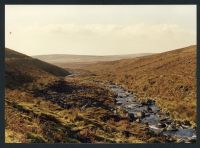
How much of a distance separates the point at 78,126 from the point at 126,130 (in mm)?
1796

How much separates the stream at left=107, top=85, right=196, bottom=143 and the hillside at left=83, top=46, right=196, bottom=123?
25 cm

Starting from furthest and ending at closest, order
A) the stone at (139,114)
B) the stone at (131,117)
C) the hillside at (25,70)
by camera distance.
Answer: the stone at (139,114) < the stone at (131,117) < the hillside at (25,70)

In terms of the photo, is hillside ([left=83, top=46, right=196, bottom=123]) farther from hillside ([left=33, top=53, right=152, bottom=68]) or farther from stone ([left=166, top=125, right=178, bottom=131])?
stone ([left=166, top=125, right=178, bottom=131])

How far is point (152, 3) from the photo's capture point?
18656 millimetres

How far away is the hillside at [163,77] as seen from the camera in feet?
61.5

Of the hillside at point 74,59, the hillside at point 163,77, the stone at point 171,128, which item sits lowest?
the stone at point 171,128

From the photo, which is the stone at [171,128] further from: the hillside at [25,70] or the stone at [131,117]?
the hillside at [25,70]

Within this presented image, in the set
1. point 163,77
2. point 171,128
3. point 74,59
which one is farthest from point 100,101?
point 171,128

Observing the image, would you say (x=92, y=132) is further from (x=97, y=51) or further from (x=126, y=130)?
A: (x=97, y=51)

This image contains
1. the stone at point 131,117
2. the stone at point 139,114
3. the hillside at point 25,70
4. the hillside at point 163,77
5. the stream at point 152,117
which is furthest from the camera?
the stone at point 139,114

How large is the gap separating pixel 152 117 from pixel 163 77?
1.61 m

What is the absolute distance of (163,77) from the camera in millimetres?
19484

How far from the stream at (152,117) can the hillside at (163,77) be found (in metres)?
0.25

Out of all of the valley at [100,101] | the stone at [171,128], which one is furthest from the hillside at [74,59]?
the stone at [171,128]
